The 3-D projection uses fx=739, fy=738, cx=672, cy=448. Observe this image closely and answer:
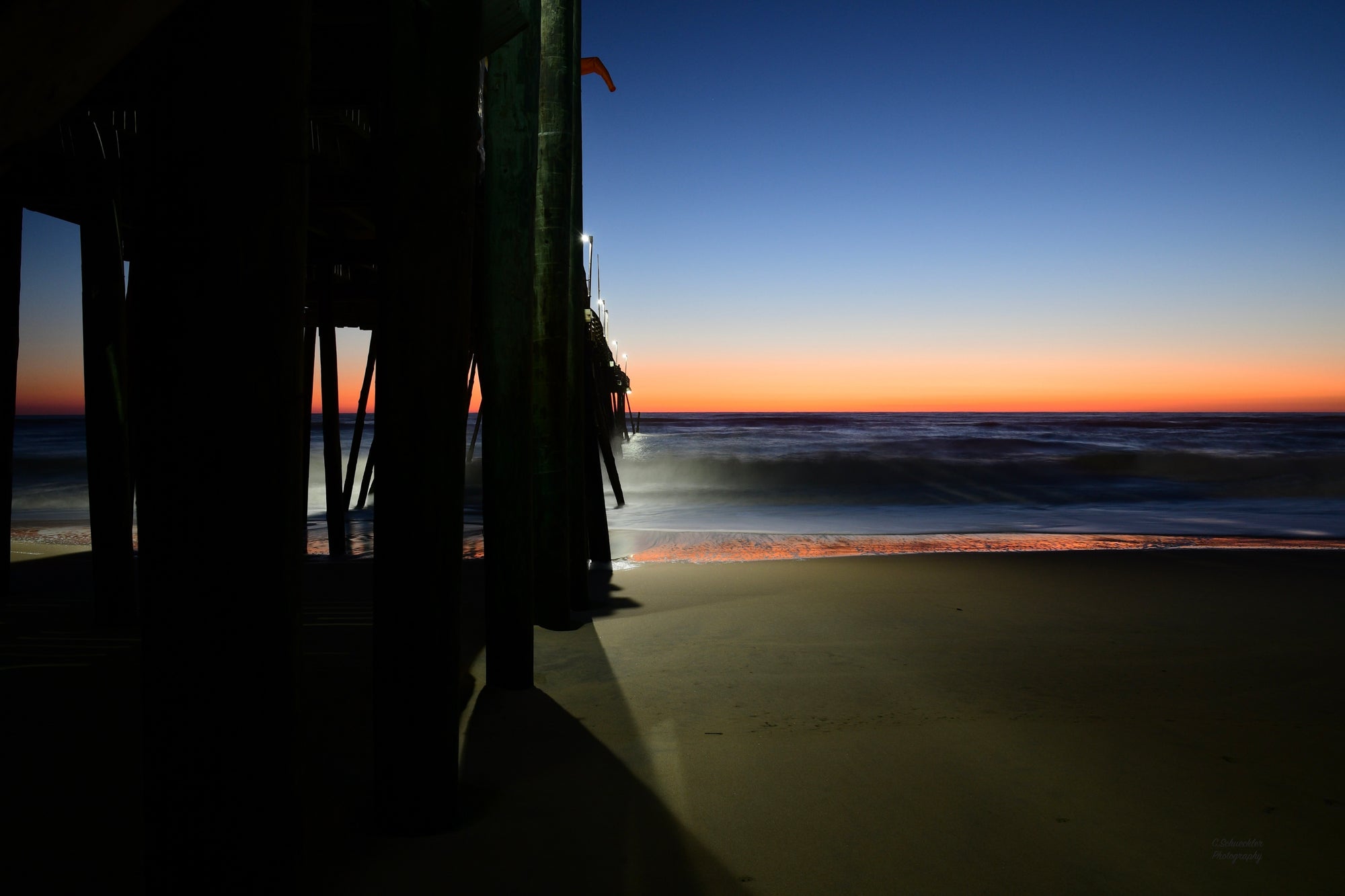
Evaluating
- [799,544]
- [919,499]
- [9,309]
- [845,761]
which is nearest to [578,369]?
[845,761]

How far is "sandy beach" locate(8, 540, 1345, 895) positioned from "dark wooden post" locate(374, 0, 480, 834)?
0.35m

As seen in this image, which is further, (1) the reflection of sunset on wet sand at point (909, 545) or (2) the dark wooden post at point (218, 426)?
(1) the reflection of sunset on wet sand at point (909, 545)

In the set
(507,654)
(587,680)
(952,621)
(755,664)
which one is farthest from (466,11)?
(952,621)

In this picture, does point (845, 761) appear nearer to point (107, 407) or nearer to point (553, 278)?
point (553, 278)

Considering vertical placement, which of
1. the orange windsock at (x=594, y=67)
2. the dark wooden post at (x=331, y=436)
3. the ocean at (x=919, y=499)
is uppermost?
the orange windsock at (x=594, y=67)

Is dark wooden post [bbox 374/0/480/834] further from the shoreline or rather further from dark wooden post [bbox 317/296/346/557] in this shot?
dark wooden post [bbox 317/296/346/557]

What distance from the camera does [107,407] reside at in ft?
15.2

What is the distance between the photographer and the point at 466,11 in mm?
2051

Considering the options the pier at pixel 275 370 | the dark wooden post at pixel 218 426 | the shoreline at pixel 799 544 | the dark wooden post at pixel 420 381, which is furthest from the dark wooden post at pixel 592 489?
the dark wooden post at pixel 218 426

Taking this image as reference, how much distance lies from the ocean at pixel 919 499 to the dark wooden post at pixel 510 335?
183mm

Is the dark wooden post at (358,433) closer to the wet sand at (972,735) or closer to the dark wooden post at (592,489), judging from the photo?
the dark wooden post at (592,489)

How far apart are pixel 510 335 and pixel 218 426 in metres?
2.05

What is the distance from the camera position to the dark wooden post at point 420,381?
201cm

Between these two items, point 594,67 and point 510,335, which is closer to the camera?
point 510,335
